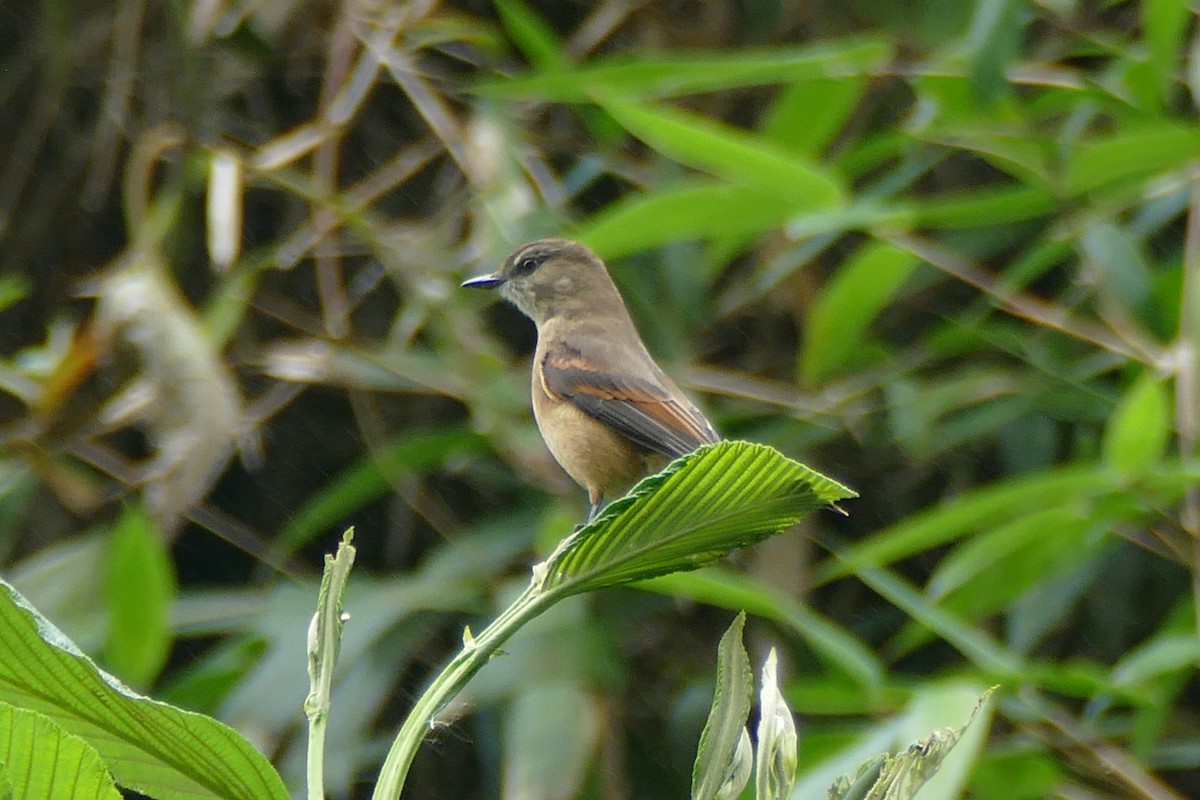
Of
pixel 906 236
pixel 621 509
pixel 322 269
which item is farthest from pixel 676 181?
pixel 621 509

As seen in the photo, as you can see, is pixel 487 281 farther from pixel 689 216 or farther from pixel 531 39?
pixel 531 39

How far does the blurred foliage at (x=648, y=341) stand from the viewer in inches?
151

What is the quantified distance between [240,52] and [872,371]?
2458mm

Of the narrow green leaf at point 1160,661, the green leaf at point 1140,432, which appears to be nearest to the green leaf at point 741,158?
the green leaf at point 1140,432

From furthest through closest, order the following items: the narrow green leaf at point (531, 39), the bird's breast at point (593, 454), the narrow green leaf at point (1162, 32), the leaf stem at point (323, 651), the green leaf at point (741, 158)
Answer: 1. the narrow green leaf at point (531, 39)
2. the narrow green leaf at point (1162, 32)
3. the green leaf at point (741, 158)
4. the bird's breast at point (593, 454)
5. the leaf stem at point (323, 651)

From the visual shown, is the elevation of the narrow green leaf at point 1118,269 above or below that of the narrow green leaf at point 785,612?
above

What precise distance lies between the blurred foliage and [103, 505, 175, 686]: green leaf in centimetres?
1

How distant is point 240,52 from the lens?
5.27 metres

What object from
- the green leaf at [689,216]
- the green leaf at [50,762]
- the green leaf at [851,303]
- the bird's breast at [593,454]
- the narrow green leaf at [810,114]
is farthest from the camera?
the narrow green leaf at [810,114]

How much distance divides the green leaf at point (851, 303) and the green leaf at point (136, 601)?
188 cm

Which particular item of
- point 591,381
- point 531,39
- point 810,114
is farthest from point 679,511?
point 531,39

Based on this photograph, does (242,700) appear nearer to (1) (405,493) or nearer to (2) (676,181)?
(1) (405,493)

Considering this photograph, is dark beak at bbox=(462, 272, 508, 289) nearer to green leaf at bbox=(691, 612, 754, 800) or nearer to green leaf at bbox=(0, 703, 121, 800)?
green leaf at bbox=(691, 612, 754, 800)

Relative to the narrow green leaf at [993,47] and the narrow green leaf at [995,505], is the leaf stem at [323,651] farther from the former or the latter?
the narrow green leaf at [993,47]
